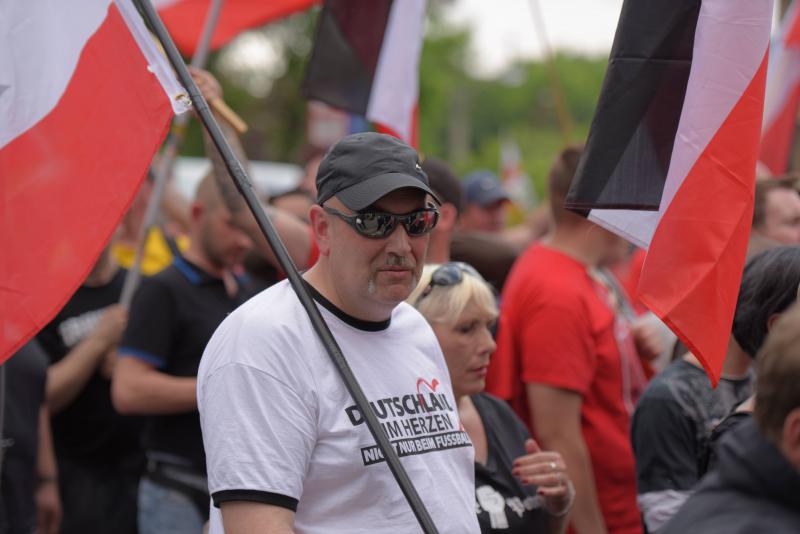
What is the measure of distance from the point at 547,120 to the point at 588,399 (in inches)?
3124

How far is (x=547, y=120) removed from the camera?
82.6 m

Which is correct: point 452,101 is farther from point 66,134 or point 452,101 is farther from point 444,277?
point 66,134

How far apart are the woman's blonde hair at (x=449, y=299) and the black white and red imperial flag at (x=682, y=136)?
28.5 inches

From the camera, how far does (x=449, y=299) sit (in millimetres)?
3801

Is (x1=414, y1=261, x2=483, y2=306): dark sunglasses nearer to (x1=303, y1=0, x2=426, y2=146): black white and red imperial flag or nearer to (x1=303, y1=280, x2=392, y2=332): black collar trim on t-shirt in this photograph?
(x1=303, y1=280, x2=392, y2=332): black collar trim on t-shirt

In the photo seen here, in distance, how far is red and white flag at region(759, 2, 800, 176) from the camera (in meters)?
7.35

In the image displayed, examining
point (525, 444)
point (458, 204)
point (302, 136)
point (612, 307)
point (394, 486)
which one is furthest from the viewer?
point (302, 136)

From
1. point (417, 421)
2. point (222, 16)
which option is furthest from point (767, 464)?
point (222, 16)

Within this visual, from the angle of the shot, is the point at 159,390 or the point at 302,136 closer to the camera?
the point at 159,390

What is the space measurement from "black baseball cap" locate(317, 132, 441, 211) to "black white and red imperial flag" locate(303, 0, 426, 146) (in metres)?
2.13

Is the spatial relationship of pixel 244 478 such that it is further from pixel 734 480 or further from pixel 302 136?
pixel 302 136

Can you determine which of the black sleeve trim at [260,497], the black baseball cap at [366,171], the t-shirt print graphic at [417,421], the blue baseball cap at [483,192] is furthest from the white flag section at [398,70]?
the black sleeve trim at [260,497]

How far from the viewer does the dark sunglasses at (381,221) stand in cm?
277

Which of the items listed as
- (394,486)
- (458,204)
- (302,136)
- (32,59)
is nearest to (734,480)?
(394,486)
